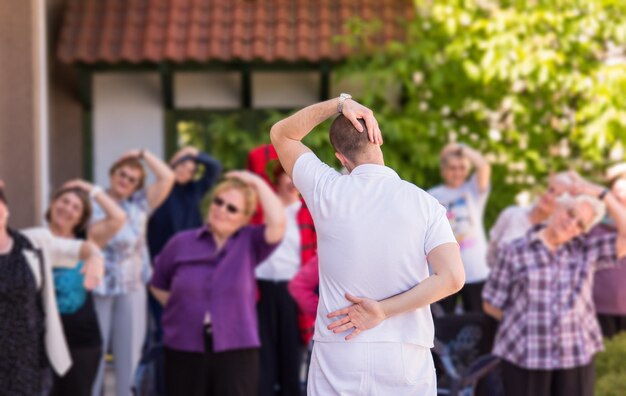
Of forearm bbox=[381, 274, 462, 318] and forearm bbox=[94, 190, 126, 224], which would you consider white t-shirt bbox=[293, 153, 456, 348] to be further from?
forearm bbox=[94, 190, 126, 224]

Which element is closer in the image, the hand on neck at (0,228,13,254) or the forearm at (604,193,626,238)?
the hand on neck at (0,228,13,254)

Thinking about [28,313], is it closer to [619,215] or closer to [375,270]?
[375,270]

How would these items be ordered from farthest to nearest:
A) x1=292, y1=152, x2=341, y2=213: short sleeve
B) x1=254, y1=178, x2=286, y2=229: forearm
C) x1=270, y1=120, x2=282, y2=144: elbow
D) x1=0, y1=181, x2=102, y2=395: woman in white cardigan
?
x1=254, y1=178, x2=286, y2=229: forearm → x1=0, y1=181, x2=102, y2=395: woman in white cardigan → x1=270, y1=120, x2=282, y2=144: elbow → x1=292, y1=152, x2=341, y2=213: short sleeve

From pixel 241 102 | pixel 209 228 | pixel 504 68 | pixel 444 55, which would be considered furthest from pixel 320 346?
pixel 241 102

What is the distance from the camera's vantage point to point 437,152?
37.4ft

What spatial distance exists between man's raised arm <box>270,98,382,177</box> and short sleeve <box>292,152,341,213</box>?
6 cm

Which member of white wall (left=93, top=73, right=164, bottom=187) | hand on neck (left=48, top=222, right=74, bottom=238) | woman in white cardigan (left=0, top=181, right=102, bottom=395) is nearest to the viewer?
woman in white cardigan (left=0, top=181, right=102, bottom=395)

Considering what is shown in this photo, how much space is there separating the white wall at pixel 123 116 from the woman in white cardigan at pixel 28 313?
235 inches

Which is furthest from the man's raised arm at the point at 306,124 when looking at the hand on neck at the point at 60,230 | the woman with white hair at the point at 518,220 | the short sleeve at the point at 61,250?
the woman with white hair at the point at 518,220

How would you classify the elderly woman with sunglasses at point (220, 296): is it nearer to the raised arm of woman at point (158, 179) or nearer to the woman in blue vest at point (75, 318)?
the woman in blue vest at point (75, 318)

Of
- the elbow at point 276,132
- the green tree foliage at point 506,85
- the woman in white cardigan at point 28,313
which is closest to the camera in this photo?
the elbow at point 276,132

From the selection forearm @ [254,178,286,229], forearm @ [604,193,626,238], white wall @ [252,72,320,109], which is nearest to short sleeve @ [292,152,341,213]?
forearm @ [254,178,286,229]

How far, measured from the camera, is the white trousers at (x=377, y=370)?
3.79 meters

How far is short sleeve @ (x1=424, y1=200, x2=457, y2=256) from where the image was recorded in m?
3.81
